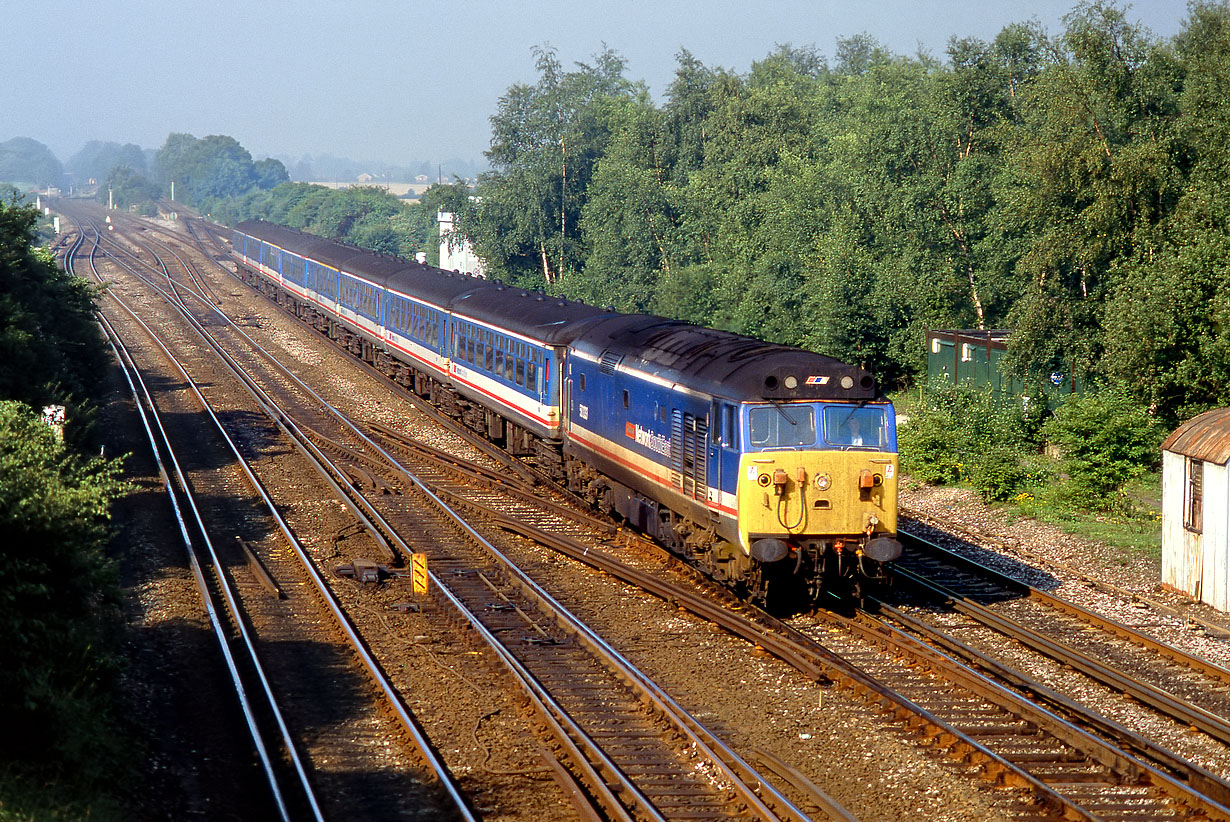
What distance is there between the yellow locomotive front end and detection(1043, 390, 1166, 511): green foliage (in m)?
9.41

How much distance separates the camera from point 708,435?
1650 centimetres

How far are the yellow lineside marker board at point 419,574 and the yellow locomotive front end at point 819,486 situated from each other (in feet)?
16.0

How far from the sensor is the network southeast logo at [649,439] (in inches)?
717

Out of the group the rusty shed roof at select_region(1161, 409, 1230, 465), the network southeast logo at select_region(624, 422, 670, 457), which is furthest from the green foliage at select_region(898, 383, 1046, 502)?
the network southeast logo at select_region(624, 422, 670, 457)

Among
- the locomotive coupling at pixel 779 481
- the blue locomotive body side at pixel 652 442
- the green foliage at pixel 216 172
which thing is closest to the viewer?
the locomotive coupling at pixel 779 481

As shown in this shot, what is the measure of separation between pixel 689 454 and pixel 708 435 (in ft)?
2.76

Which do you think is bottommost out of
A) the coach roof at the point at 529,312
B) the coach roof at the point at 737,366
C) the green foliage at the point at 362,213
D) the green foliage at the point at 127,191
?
the coach roof at the point at 737,366

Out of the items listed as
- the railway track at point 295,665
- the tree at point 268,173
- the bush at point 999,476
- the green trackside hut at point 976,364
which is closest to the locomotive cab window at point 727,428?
the railway track at point 295,665

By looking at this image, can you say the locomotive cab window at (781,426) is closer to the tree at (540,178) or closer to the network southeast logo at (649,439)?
A: the network southeast logo at (649,439)

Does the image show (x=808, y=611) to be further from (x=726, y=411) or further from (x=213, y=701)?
(x=213, y=701)

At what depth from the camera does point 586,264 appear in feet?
213

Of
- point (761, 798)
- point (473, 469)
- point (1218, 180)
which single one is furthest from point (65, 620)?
point (1218, 180)

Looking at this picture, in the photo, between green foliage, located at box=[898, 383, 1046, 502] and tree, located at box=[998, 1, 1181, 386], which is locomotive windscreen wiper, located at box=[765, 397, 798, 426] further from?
tree, located at box=[998, 1, 1181, 386]

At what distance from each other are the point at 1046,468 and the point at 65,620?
69.4 ft
